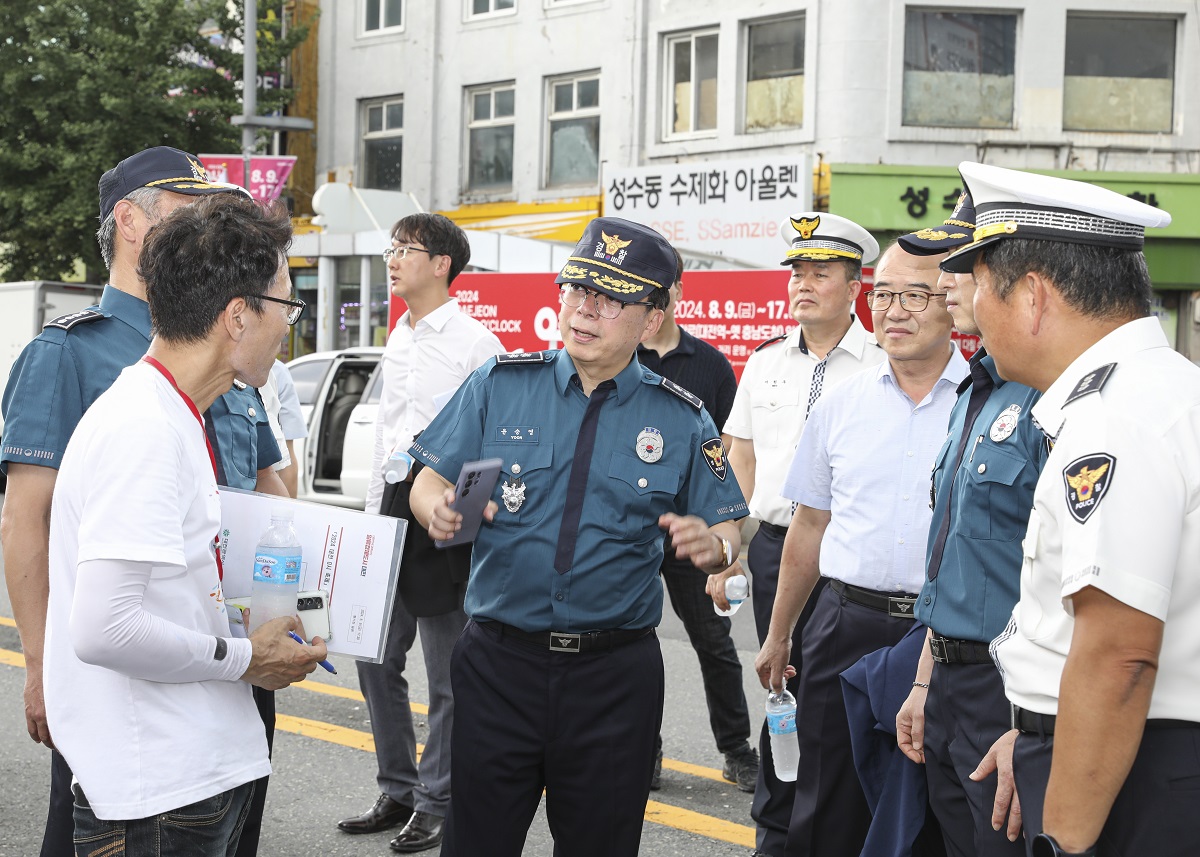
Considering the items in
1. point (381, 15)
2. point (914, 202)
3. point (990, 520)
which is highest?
point (381, 15)

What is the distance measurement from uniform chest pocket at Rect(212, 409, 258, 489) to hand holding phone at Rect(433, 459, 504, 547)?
507 millimetres

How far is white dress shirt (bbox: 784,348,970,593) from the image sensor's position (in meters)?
3.81

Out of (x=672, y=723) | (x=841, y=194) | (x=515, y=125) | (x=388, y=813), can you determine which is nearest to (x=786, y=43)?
(x=841, y=194)

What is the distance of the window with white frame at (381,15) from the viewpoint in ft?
74.0

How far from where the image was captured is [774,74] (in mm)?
18359

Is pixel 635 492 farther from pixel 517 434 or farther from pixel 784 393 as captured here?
pixel 784 393

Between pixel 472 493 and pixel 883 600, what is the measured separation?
1.41 meters

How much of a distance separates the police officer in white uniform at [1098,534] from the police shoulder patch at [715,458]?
43.4 inches

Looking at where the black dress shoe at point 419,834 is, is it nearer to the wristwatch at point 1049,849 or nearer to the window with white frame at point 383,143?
the wristwatch at point 1049,849

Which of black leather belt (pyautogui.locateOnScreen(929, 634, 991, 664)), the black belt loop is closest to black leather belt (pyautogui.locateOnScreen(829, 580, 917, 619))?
black leather belt (pyautogui.locateOnScreen(929, 634, 991, 664))

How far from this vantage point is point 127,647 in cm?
221

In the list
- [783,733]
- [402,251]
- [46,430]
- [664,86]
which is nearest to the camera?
[46,430]

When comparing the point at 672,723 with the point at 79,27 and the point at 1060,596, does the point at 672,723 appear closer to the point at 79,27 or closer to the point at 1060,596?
the point at 1060,596

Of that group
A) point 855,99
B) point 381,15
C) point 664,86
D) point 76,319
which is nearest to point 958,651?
point 76,319
